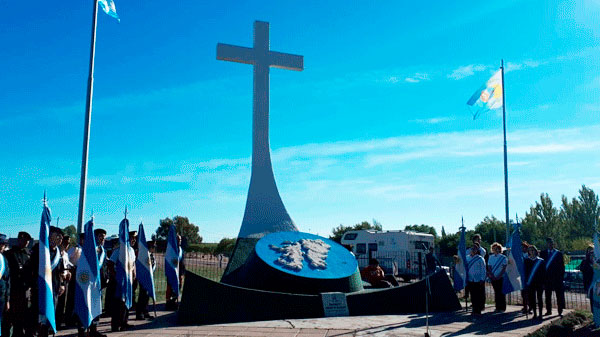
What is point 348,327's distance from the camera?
300 inches

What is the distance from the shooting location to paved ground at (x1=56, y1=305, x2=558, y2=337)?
23.5 feet

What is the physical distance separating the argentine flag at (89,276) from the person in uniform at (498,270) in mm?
7590

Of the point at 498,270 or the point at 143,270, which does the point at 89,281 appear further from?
the point at 498,270

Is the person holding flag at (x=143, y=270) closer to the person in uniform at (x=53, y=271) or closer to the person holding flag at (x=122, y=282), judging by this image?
the person holding flag at (x=122, y=282)

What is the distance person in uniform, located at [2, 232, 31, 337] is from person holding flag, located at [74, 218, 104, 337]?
2.33ft

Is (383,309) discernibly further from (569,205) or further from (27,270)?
(569,205)

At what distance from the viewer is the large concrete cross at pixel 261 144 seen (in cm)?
1260

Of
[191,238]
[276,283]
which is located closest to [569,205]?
[191,238]

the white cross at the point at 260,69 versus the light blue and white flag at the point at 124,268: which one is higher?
the white cross at the point at 260,69

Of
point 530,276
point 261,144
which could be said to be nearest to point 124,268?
point 261,144

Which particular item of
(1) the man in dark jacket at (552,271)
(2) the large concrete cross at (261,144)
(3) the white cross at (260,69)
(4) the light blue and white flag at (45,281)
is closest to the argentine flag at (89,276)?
(4) the light blue and white flag at (45,281)

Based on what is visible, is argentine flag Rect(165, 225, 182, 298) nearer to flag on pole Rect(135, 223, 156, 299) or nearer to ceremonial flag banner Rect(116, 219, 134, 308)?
flag on pole Rect(135, 223, 156, 299)

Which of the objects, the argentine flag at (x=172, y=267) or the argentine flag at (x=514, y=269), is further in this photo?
the argentine flag at (x=172, y=267)

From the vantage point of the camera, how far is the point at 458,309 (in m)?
10.2
